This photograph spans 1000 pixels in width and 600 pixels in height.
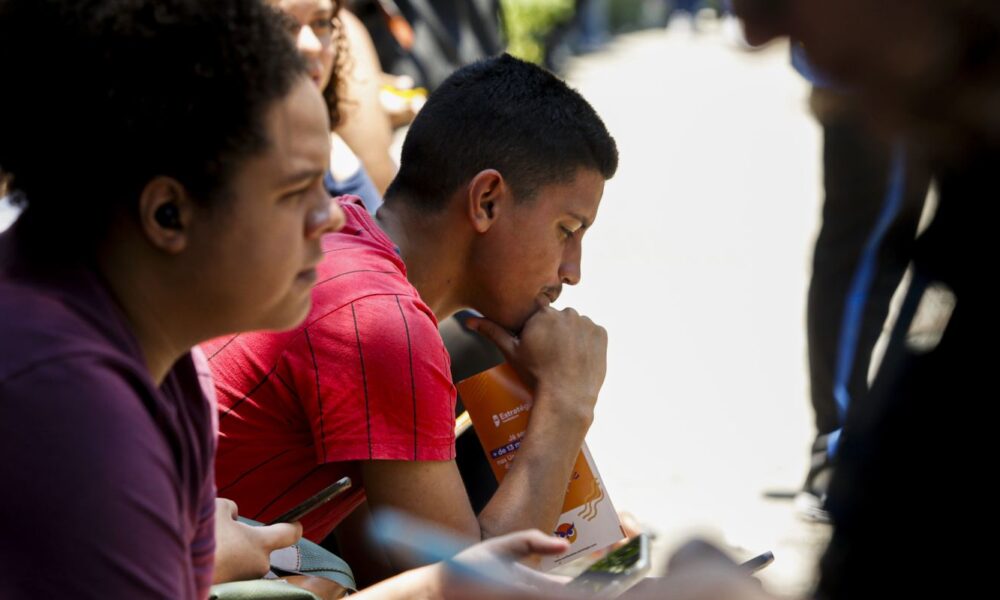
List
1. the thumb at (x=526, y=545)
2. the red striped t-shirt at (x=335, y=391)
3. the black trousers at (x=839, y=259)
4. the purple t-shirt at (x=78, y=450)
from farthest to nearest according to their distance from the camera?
1. the black trousers at (x=839, y=259)
2. the red striped t-shirt at (x=335, y=391)
3. the thumb at (x=526, y=545)
4. the purple t-shirt at (x=78, y=450)

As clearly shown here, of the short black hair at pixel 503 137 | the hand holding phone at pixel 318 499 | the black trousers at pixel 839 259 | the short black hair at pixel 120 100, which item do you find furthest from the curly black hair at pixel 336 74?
the short black hair at pixel 120 100

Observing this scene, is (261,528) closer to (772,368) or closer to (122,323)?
(122,323)

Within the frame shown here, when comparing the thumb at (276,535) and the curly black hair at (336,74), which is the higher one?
the curly black hair at (336,74)

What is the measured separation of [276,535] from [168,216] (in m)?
0.60

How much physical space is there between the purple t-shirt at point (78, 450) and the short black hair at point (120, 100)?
0.27 ft

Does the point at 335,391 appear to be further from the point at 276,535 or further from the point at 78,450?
the point at 78,450

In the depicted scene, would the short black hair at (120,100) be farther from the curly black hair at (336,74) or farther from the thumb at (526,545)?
the curly black hair at (336,74)

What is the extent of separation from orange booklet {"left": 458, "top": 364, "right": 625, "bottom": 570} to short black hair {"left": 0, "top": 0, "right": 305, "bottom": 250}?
3.00ft

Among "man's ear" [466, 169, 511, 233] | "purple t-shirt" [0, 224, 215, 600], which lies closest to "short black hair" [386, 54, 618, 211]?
"man's ear" [466, 169, 511, 233]

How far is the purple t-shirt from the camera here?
122cm

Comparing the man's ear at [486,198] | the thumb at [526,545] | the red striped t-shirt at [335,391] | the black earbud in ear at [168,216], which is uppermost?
the man's ear at [486,198]

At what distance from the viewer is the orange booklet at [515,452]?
2.21m

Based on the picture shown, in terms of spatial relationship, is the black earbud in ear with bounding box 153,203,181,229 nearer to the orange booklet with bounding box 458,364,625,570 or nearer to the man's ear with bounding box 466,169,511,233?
the orange booklet with bounding box 458,364,625,570

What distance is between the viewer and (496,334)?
2.37 m
